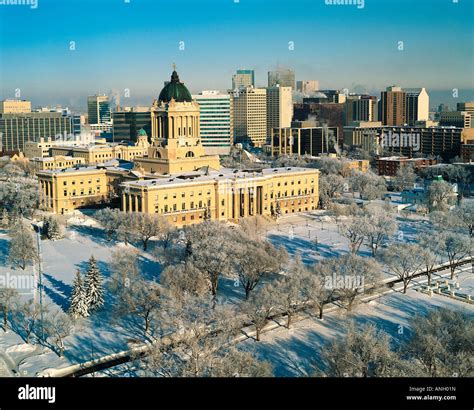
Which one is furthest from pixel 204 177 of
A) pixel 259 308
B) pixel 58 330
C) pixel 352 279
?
pixel 58 330

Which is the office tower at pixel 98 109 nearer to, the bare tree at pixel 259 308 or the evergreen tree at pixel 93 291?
the evergreen tree at pixel 93 291

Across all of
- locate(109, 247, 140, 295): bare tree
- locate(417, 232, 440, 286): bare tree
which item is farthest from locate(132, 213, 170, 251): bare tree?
locate(417, 232, 440, 286): bare tree

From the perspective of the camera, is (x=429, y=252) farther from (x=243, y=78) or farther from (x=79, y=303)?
(x=243, y=78)

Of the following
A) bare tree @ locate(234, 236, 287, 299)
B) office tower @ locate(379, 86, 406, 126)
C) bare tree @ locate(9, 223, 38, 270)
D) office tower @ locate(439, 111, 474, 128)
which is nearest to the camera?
bare tree @ locate(234, 236, 287, 299)

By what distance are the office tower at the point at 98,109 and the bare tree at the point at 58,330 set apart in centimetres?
12697

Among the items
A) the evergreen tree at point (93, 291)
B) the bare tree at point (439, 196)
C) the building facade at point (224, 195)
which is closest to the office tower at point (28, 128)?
the building facade at point (224, 195)

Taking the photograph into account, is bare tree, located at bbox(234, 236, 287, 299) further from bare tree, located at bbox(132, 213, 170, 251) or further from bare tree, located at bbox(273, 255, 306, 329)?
bare tree, located at bbox(132, 213, 170, 251)

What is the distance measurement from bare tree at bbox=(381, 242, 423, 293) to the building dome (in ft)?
82.6

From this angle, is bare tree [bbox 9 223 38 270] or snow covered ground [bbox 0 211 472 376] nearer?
snow covered ground [bbox 0 211 472 376]

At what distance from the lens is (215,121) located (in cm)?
8594

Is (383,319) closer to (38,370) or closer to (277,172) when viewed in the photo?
(38,370)

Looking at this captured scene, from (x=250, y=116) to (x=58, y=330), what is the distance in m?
94.5

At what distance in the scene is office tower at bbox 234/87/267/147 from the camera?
110 meters
